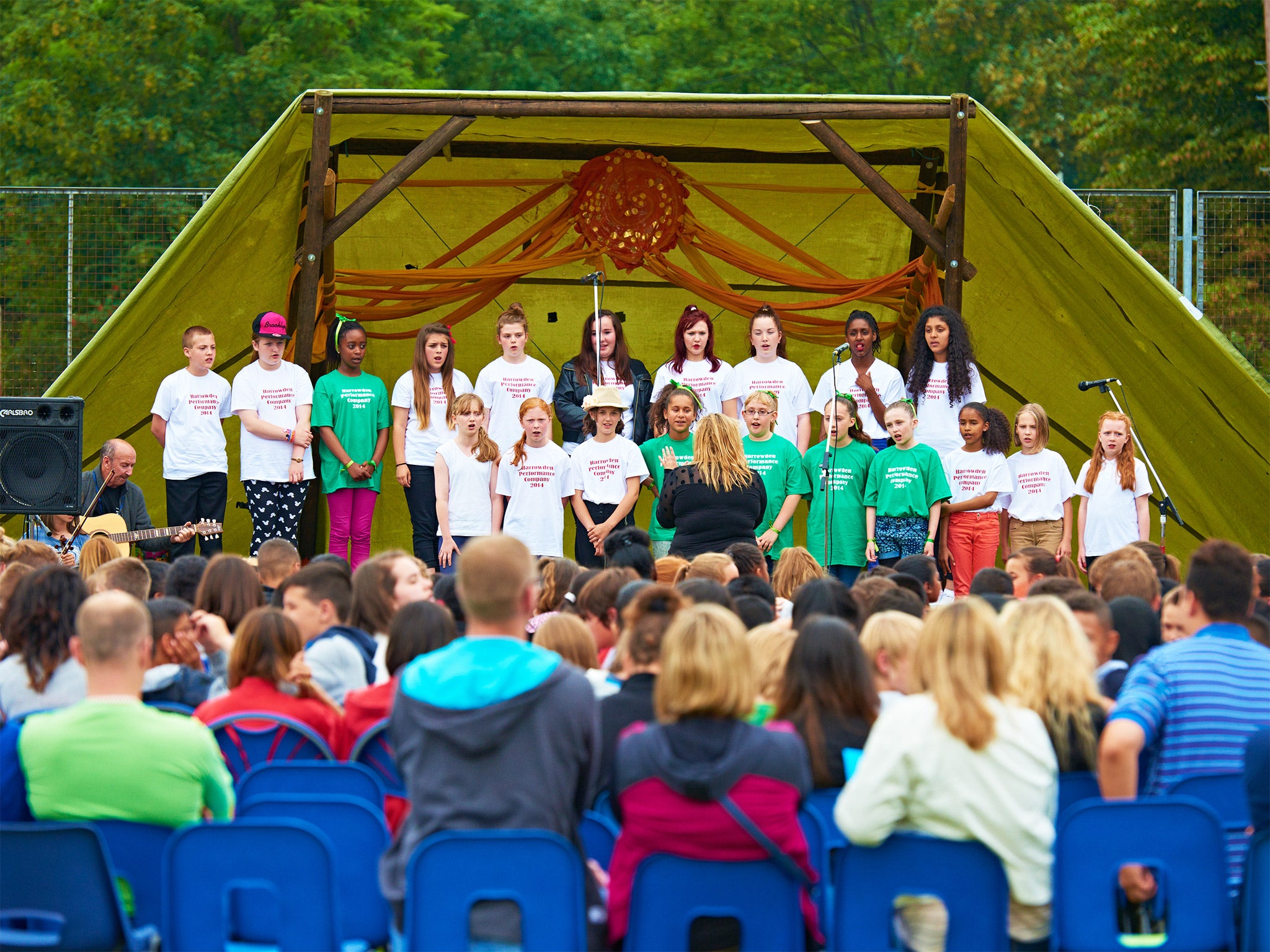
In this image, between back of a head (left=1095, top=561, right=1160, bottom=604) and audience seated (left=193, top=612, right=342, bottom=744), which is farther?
back of a head (left=1095, top=561, right=1160, bottom=604)

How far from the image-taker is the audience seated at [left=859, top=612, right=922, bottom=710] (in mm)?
4020

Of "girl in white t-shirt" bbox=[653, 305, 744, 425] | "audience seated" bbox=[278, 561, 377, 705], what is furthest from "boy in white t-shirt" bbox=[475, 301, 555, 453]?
"audience seated" bbox=[278, 561, 377, 705]

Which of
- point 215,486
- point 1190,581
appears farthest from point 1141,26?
point 1190,581

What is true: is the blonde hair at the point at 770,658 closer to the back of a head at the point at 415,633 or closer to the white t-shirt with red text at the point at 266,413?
the back of a head at the point at 415,633

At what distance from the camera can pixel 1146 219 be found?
1209cm

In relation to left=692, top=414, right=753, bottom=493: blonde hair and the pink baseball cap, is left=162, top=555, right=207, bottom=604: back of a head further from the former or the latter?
the pink baseball cap

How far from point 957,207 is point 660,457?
2732mm

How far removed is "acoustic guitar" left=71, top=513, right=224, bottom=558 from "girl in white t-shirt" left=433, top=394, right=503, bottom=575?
1.37m

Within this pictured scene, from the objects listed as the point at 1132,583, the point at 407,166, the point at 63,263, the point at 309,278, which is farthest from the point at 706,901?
the point at 63,263

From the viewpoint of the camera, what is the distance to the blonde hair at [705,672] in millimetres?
3188

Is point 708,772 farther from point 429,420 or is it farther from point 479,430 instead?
point 429,420

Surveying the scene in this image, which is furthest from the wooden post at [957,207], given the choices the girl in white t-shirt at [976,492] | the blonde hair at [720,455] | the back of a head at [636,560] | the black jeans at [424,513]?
the back of a head at [636,560]

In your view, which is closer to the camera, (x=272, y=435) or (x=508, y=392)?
(x=272, y=435)

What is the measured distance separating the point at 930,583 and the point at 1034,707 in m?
2.97
